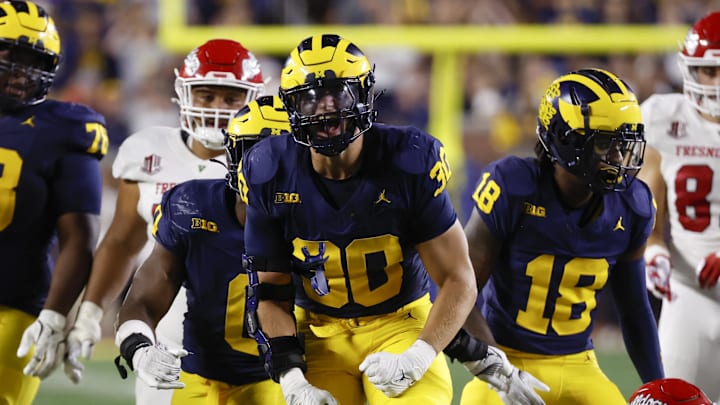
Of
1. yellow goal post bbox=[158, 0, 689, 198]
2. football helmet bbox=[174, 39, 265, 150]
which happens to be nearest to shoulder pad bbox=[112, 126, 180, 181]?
football helmet bbox=[174, 39, 265, 150]

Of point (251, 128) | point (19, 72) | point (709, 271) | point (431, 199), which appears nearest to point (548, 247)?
point (431, 199)

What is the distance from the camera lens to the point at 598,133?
3463 mm

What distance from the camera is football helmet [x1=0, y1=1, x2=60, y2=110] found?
3.91 meters

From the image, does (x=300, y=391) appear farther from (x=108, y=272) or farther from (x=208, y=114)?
(x=208, y=114)

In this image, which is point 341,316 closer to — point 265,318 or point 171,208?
point 265,318

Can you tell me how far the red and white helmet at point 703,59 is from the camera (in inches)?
173

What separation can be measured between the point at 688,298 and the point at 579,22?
4532mm

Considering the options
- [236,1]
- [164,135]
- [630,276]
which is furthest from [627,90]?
[236,1]

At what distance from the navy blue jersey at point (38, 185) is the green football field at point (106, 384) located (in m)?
2.22

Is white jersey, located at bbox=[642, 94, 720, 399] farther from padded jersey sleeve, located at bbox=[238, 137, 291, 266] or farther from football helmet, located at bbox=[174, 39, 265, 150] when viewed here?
padded jersey sleeve, located at bbox=[238, 137, 291, 266]

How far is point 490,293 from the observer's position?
3674mm

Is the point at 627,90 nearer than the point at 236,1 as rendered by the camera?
Yes

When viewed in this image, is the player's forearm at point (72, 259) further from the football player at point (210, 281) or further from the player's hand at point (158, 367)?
the player's hand at point (158, 367)

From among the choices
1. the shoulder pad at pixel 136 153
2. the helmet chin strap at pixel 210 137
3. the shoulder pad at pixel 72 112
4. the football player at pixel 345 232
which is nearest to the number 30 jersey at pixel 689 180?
the football player at pixel 345 232
